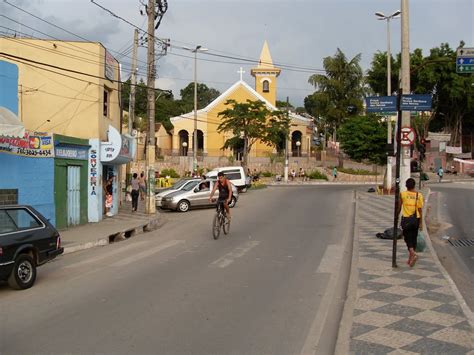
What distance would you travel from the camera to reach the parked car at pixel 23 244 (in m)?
8.31

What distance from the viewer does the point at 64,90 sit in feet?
62.3

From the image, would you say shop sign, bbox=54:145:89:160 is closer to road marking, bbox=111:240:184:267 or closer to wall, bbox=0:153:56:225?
wall, bbox=0:153:56:225

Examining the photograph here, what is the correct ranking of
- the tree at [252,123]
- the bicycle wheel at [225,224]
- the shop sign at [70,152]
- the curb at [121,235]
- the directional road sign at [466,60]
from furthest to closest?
1. the tree at [252,123]
2. the shop sign at [70,152]
3. the bicycle wheel at [225,224]
4. the curb at [121,235]
5. the directional road sign at [466,60]

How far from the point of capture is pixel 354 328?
6.13 m

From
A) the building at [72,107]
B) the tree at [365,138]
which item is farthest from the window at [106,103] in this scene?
the tree at [365,138]

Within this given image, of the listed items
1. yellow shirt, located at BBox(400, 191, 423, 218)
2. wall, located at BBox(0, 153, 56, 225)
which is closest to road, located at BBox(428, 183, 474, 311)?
yellow shirt, located at BBox(400, 191, 423, 218)

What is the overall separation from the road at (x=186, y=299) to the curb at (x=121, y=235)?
45 cm

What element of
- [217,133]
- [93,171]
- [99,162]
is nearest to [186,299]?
[93,171]

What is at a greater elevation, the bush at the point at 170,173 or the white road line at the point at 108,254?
the bush at the point at 170,173

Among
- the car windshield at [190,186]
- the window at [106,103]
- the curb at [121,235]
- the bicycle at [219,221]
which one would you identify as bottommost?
the curb at [121,235]

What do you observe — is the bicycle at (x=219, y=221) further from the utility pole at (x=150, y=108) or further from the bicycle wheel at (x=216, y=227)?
the utility pole at (x=150, y=108)

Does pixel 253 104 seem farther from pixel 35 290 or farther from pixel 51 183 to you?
pixel 35 290

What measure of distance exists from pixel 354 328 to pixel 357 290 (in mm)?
2011

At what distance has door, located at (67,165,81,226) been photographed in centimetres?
1775
